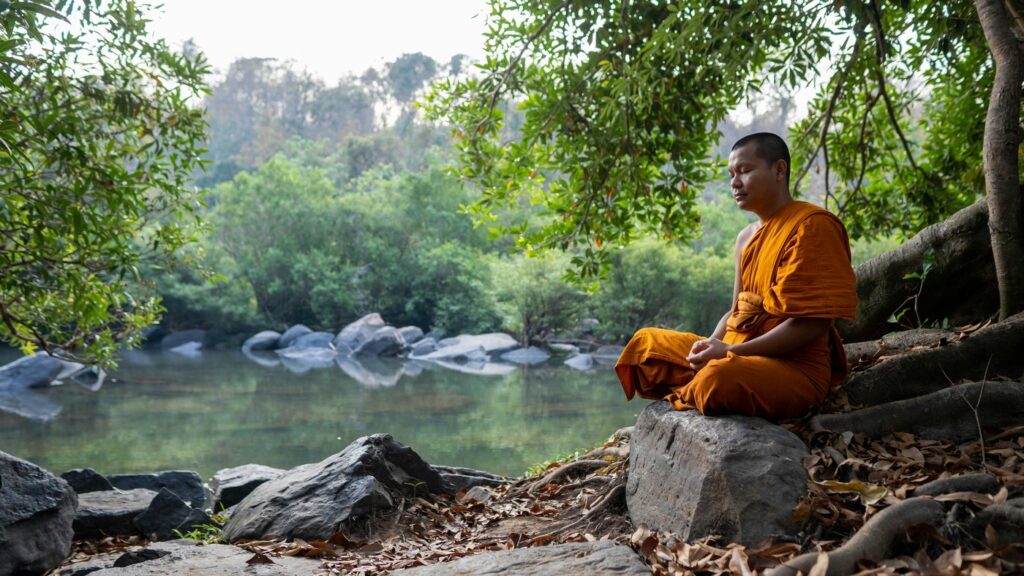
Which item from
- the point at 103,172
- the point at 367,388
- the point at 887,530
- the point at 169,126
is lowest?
the point at 367,388

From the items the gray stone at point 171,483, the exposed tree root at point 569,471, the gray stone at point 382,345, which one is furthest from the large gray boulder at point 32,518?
the gray stone at point 382,345

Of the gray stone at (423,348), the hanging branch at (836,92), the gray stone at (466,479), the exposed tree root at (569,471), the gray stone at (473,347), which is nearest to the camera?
the exposed tree root at (569,471)

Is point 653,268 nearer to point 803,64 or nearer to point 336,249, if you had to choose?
point 336,249

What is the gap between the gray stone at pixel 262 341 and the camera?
94.3 ft

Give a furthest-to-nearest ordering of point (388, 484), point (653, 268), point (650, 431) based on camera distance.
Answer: point (653, 268)
point (388, 484)
point (650, 431)

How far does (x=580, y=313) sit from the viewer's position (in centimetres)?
2712

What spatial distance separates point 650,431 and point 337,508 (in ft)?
6.18

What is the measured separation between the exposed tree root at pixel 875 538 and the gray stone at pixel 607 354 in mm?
21592

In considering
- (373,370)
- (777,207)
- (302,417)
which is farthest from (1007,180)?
(373,370)

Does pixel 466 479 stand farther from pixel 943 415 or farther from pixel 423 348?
pixel 423 348

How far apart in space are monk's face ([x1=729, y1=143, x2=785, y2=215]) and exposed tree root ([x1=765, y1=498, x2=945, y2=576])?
1557 mm

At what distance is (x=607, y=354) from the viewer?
25.3 m

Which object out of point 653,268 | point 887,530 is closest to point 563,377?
point 653,268

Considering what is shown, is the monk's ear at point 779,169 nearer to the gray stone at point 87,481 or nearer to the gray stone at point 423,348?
the gray stone at point 87,481
